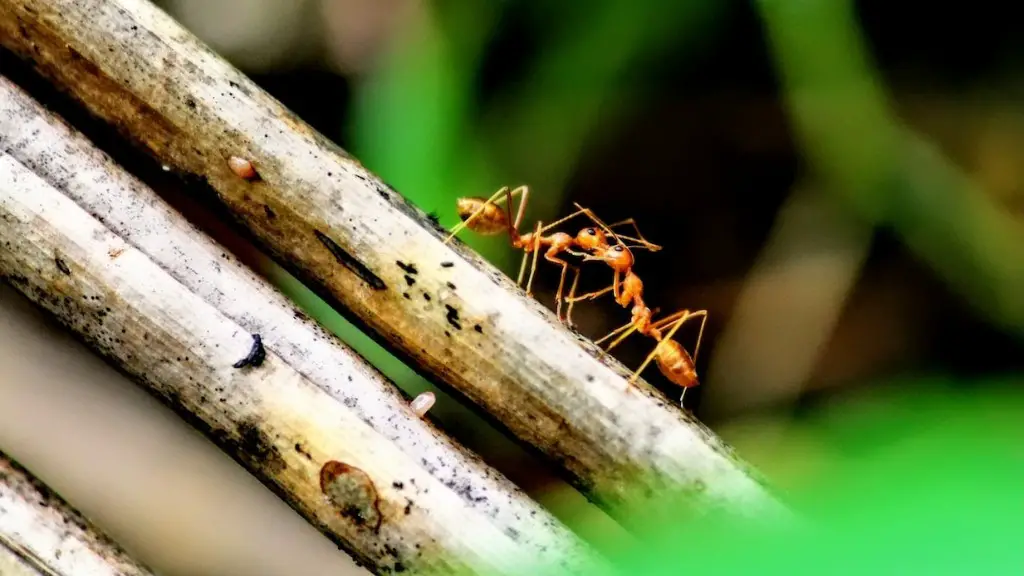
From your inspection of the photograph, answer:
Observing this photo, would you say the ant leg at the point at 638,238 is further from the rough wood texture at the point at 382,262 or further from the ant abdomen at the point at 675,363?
the rough wood texture at the point at 382,262

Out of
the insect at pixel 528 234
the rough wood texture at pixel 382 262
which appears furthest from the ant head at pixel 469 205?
the rough wood texture at pixel 382 262

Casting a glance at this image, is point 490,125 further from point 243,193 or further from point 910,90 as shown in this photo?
point 910,90

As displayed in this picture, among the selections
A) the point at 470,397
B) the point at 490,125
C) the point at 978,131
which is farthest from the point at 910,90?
the point at 470,397

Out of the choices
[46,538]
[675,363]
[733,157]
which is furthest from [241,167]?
[733,157]

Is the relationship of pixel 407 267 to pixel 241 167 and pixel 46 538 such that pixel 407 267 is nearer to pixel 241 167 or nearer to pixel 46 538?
pixel 241 167

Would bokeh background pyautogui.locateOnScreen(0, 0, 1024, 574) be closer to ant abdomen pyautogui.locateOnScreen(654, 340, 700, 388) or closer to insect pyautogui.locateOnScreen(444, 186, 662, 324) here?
insect pyautogui.locateOnScreen(444, 186, 662, 324)

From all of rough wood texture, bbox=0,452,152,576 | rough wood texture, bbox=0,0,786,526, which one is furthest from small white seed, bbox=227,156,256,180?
rough wood texture, bbox=0,452,152,576
